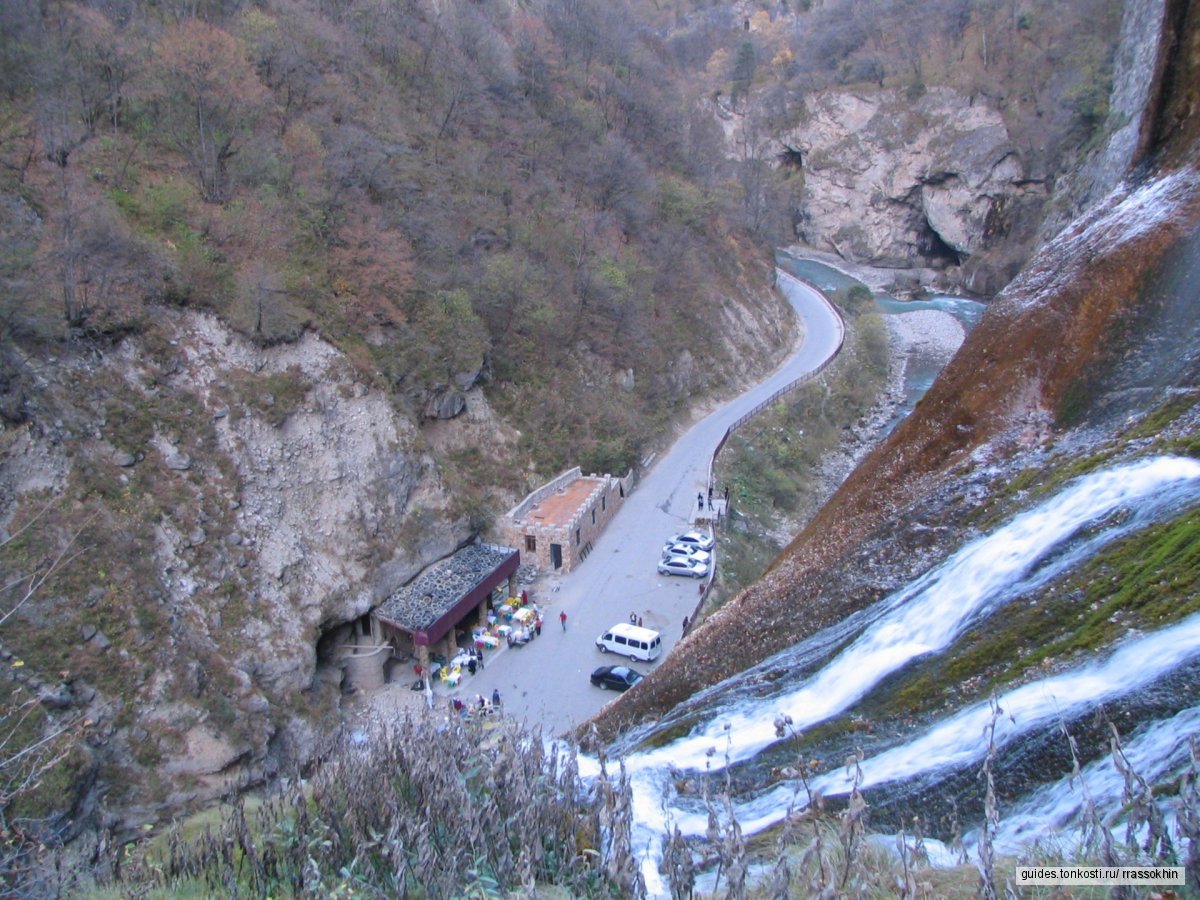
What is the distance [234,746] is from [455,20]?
3718cm

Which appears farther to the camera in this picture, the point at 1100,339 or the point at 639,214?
the point at 639,214

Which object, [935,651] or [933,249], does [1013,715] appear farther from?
[933,249]

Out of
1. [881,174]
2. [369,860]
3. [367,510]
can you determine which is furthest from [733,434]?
[881,174]

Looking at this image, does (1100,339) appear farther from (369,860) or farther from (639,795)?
(369,860)

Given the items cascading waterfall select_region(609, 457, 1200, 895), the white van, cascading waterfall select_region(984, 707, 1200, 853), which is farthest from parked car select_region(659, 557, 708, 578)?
cascading waterfall select_region(984, 707, 1200, 853)

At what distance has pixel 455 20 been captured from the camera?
42.4m

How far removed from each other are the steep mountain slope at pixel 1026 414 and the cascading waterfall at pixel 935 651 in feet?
2.06

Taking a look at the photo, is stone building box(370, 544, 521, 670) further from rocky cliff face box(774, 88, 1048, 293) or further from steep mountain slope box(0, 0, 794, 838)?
rocky cliff face box(774, 88, 1048, 293)

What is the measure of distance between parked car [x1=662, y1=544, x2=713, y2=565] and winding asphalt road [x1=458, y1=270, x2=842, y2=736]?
59 cm

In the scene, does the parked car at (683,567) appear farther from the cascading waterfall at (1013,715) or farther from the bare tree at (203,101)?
the cascading waterfall at (1013,715)

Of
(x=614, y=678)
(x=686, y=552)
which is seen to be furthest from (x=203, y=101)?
(x=614, y=678)

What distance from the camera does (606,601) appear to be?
24953 millimetres

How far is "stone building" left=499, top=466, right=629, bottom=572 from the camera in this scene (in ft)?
87.6

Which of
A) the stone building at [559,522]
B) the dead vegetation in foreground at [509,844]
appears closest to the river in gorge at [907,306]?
the stone building at [559,522]
